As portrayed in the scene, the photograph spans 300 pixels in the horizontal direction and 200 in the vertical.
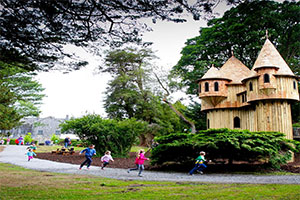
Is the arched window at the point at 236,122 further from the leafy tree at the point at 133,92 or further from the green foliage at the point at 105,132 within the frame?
the leafy tree at the point at 133,92

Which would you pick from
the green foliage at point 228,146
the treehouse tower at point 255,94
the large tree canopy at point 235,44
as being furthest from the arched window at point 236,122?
the green foliage at point 228,146

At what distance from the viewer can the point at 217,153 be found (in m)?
14.3

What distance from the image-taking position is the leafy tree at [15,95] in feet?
84.8

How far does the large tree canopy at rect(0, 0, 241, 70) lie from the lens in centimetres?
706

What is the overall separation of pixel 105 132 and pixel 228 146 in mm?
11450

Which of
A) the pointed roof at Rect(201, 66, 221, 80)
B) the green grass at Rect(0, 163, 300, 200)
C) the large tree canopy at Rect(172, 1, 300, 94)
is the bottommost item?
the green grass at Rect(0, 163, 300, 200)

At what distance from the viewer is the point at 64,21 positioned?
→ 7566mm


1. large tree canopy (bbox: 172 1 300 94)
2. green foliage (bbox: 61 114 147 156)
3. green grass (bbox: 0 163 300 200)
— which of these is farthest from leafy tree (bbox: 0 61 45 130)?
large tree canopy (bbox: 172 1 300 94)

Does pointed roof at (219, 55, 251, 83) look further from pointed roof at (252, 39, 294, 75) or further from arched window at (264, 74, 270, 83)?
arched window at (264, 74, 270, 83)

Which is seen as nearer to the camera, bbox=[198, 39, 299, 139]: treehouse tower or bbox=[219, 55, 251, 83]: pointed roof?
bbox=[198, 39, 299, 139]: treehouse tower

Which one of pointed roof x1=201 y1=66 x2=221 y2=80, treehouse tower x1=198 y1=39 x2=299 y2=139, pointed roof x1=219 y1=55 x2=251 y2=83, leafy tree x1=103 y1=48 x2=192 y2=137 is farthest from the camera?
leafy tree x1=103 y1=48 x2=192 y2=137

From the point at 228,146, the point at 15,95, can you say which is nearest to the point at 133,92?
the point at 15,95

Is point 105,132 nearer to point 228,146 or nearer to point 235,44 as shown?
point 228,146

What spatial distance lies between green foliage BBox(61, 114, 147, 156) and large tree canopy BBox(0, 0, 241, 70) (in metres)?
13.6
